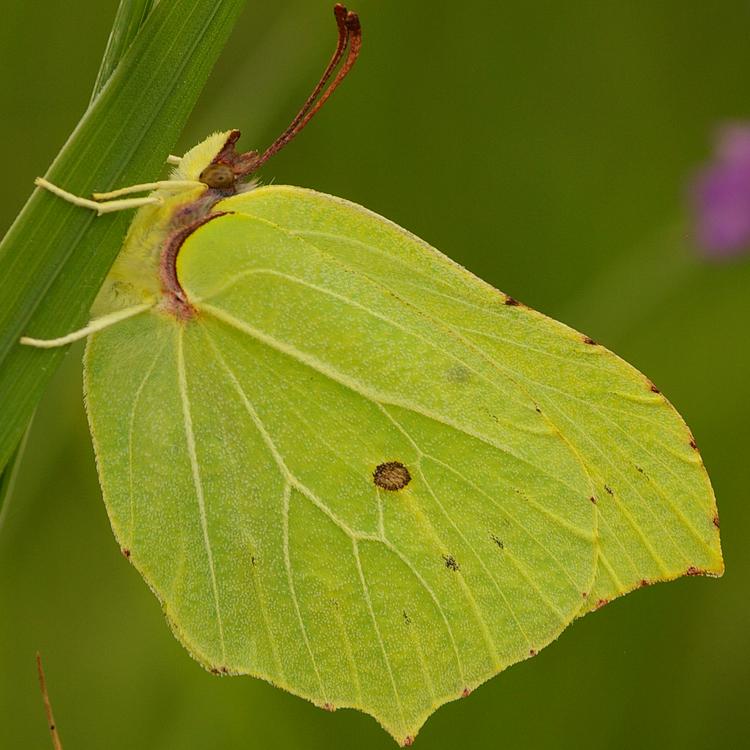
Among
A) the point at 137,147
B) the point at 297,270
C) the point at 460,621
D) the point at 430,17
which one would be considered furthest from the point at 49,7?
the point at 460,621

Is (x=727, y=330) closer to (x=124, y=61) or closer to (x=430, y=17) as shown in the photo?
(x=430, y=17)

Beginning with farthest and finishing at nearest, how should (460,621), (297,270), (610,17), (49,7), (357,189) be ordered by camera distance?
(610,17), (357,189), (49,7), (460,621), (297,270)

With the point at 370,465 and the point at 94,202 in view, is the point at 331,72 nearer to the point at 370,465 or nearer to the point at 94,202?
the point at 94,202

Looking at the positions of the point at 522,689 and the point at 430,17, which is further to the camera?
the point at 430,17

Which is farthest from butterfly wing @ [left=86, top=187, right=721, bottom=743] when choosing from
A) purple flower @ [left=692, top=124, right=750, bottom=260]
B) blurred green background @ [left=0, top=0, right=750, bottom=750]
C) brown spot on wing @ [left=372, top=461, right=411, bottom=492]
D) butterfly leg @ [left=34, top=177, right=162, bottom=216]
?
purple flower @ [left=692, top=124, right=750, bottom=260]

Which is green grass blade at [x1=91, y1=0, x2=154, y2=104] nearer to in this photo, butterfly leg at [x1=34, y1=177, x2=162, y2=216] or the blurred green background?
butterfly leg at [x1=34, y1=177, x2=162, y2=216]

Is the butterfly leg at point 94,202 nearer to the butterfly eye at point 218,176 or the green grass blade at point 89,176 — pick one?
the green grass blade at point 89,176

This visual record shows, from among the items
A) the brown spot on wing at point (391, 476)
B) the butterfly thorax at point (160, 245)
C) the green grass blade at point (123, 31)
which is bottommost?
the brown spot on wing at point (391, 476)

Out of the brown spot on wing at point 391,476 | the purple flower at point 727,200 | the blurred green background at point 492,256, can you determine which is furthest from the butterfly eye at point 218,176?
the purple flower at point 727,200
